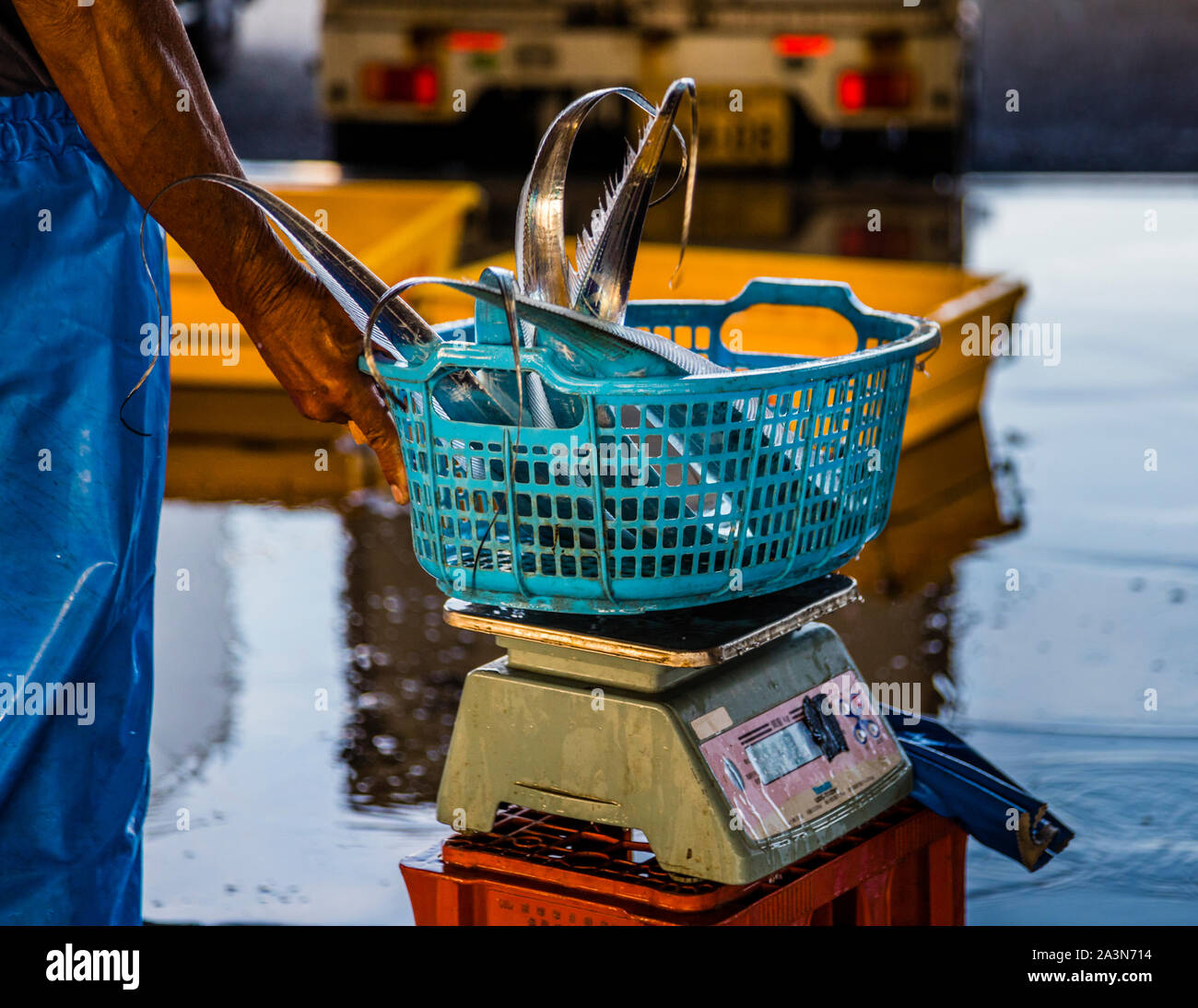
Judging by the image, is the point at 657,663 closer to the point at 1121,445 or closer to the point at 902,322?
the point at 902,322

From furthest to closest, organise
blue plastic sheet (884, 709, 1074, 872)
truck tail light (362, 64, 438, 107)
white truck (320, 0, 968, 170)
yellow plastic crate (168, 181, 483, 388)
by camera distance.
A: 1. truck tail light (362, 64, 438, 107)
2. white truck (320, 0, 968, 170)
3. yellow plastic crate (168, 181, 483, 388)
4. blue plastic sheet (884, 709, 1074, 872)

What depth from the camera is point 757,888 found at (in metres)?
1.92

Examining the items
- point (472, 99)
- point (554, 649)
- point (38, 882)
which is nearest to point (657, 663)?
point (554, 649)

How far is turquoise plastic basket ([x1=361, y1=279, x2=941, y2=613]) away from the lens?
5.82 feet

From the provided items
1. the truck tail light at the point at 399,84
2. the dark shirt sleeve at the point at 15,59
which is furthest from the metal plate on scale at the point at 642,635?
A: the truck tail light at the point at 399,84

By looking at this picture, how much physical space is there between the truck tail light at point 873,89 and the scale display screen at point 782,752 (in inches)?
288

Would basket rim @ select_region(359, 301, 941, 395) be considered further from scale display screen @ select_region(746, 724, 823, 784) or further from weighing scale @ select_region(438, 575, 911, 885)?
scale display screen @ select_region(746, 724, 823, 784)

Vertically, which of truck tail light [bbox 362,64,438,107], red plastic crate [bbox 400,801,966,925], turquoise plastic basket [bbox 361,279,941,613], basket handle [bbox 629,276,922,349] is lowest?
red plastic crate [bbox 400,801,966,925]

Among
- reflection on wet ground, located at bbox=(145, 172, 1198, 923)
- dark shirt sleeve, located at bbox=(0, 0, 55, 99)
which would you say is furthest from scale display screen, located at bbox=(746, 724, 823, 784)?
dark shirt sleeve, located at bbox=(0, 0, 55, 99)

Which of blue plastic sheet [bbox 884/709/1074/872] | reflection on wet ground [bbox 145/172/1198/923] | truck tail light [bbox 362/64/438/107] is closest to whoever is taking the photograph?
blue plastic sheet [bbox 884/709/1074/872]

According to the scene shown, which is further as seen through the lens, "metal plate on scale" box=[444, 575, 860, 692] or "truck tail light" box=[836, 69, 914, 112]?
"truck tail light" box=[836, 69, 914, 112]

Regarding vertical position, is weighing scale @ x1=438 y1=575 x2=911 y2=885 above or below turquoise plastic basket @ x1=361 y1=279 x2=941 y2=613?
below

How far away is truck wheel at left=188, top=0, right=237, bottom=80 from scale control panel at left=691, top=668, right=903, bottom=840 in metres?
12.2

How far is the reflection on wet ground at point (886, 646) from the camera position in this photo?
9.61 feet
